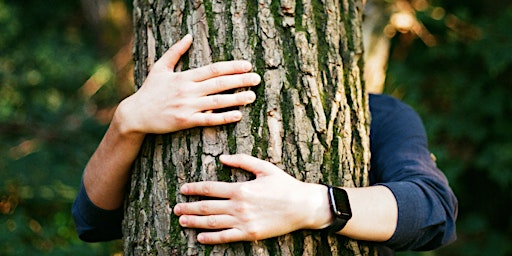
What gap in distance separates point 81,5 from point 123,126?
17.8ft

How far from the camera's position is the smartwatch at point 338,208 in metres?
1.52

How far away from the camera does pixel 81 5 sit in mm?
6652

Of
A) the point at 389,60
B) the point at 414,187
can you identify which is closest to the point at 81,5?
the point at 389,60

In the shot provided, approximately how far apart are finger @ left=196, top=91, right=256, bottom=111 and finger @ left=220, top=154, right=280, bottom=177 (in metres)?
0.14

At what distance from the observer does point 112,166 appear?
5.76 ft

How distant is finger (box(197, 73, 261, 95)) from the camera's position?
1559mm

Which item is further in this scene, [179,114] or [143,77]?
[143,77]

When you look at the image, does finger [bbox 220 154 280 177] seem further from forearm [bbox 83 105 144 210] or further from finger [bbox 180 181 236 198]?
forearm [bbox 83 105 144 210]

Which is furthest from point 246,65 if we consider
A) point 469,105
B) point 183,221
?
point 469,105

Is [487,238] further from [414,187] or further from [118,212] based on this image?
[118,212]

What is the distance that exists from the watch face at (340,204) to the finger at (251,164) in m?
0.17

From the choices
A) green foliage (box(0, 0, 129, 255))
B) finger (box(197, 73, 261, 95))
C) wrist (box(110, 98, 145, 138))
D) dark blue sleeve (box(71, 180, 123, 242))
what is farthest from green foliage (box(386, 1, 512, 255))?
wrist (box(110, 98, 145, 138))

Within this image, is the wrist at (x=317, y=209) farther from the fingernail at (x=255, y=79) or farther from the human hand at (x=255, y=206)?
the fingernail at (x=255, y=79)

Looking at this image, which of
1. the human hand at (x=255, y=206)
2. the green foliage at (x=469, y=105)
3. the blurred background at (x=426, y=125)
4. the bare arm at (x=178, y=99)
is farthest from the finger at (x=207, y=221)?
the green foliage at (x=469, y=105)
